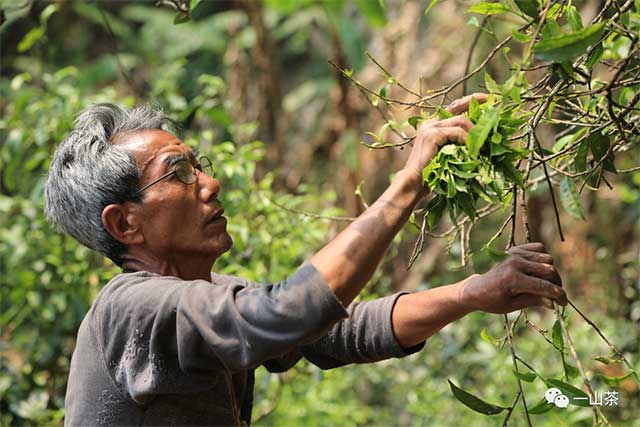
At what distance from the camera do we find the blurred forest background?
3.03 m

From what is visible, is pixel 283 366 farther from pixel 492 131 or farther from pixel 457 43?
pixel 457 43

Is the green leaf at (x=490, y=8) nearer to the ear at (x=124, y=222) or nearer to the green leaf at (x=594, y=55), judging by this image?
the green leaf at (x=594, y=55)

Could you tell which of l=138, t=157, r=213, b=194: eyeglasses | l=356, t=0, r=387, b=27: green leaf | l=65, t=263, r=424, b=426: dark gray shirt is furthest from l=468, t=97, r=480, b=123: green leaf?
l=356, t=0, r=387, b=27: green leaf

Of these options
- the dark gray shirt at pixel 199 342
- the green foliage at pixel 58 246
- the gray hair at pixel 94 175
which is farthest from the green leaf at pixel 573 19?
the green foliage at pixel 58 246

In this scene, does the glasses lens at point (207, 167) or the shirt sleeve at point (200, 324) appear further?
the glasses lens at point (207, 167)

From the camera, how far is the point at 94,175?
70.1 inches

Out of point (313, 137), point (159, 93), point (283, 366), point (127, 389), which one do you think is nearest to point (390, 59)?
point (313, 137)

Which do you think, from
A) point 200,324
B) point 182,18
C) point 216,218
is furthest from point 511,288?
point 182,18

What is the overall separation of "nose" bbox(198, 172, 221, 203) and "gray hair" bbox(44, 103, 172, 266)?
0.13 meters

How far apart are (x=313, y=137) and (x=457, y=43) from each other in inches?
66.7

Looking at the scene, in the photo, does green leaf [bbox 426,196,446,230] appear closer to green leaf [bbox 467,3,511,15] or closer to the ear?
green leaf [bbox 467,3,511,15]

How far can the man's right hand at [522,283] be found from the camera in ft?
4.64

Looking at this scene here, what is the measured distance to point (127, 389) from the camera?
1655mm

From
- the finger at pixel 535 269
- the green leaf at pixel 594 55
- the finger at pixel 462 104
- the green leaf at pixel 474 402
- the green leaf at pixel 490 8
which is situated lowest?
the green leaf at pixel 474 402
